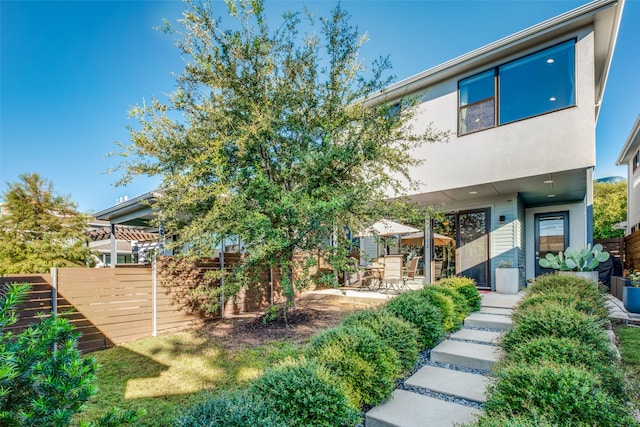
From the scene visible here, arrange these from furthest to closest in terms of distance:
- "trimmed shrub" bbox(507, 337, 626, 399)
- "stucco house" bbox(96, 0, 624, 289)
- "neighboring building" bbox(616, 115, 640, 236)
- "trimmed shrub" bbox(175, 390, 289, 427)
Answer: "neighboring building" bbox(616, 115, 640, 236)
"stucco house" bbox(96, 0, 624, 289)
"trimmed shrub" bbox(507, 337, 626, 399)
"trimmed shrub" bbox(175, 390, 289, 427)

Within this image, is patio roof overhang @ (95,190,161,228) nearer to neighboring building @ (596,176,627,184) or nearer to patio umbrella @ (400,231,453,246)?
patio umbrella @ (400,231,453,246)

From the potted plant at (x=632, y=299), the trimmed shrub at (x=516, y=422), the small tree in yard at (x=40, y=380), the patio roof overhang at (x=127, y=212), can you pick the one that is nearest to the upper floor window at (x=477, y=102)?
the potted plant at (x=632, y=299)

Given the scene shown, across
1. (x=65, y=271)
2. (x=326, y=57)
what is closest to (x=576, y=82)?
(x=326, y=57)

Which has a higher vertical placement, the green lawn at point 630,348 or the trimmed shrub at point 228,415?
the trimmed shrub at point 228,415

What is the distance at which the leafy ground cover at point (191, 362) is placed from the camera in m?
3.74

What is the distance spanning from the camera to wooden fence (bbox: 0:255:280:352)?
5.44 metres

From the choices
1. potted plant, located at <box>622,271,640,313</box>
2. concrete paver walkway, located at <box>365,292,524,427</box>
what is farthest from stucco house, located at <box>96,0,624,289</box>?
concrete paver walkway, located at <box>365,292,524,427</box>

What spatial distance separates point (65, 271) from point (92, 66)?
6753mm

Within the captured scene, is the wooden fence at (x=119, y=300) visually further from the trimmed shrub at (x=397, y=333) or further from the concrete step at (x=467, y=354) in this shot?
the concrete step at (x=467, y=354)

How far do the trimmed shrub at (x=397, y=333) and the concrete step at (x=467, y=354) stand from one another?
515 mm

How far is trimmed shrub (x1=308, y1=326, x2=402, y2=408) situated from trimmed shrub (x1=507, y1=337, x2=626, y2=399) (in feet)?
4.13

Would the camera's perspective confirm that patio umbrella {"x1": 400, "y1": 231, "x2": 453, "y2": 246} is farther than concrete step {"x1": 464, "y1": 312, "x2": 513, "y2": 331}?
Yes

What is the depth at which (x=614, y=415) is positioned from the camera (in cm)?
222

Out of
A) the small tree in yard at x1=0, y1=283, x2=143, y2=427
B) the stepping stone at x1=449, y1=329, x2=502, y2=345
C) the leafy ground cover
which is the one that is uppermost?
the small tree in yard at x1=0, y1=283, x2=143, y2=427
